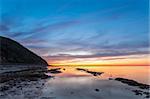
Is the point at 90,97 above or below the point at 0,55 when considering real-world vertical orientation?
below

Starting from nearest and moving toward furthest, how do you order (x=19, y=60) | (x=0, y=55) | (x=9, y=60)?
1. (x=0, y=55)
2. (x=9, y=60)
3. (x=19, y=60)

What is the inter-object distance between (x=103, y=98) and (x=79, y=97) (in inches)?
106

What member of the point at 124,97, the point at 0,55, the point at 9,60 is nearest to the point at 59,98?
the point at 124,97

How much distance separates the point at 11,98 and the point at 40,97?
3.01 metres

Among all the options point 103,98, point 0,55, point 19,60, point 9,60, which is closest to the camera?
point 103,98

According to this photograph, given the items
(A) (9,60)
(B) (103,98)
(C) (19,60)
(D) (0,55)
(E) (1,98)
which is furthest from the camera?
(C) (19,60)

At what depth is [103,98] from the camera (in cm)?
2544

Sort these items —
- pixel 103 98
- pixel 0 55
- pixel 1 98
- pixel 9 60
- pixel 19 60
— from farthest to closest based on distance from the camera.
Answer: pixel 19 60, pixel 9 60, pixel 0 55, pixel 103 98, pixel 1 98

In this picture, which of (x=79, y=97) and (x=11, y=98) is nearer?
(x=11, y=98)

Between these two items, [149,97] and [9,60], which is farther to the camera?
[9,60]

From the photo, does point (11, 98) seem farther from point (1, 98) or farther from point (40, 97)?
→ point (40, 97)

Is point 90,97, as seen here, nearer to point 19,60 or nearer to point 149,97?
point 149,97

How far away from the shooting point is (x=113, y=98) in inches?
1013

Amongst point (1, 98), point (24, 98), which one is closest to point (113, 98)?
point (24, 98)
